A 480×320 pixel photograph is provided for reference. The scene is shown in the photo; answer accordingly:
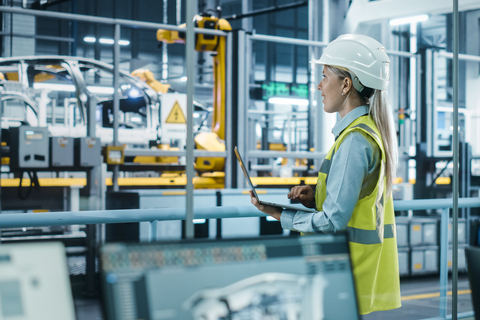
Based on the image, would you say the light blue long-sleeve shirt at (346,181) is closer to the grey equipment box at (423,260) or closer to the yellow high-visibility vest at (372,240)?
the yellow high-visibility vest at (372,240)

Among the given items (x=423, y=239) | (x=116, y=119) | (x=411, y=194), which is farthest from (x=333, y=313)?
(x=411, y=194)

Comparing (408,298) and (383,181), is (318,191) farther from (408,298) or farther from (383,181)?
(408,298)

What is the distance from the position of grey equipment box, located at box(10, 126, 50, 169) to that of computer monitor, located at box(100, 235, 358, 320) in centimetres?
407

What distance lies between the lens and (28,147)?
14.8ft

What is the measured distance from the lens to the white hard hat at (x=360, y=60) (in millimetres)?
1389

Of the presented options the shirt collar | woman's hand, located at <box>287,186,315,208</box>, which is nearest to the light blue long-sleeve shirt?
the shirt collar

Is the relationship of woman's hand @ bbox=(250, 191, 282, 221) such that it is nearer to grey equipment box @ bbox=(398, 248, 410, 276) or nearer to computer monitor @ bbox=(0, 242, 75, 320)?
computer monitor @ bbox=(0, 242, 75, 320)

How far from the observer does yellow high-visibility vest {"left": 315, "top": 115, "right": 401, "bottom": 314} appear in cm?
135

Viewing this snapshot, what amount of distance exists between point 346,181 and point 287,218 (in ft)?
0.74

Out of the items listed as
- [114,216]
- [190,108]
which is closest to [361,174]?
[190,108]

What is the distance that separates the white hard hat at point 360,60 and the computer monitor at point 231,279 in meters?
0.62

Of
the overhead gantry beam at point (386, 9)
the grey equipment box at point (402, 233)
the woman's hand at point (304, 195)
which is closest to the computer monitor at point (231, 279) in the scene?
the woman's hand at point (304, 195)

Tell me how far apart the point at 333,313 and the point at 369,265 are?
55 cm

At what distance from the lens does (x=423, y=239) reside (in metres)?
5.77
